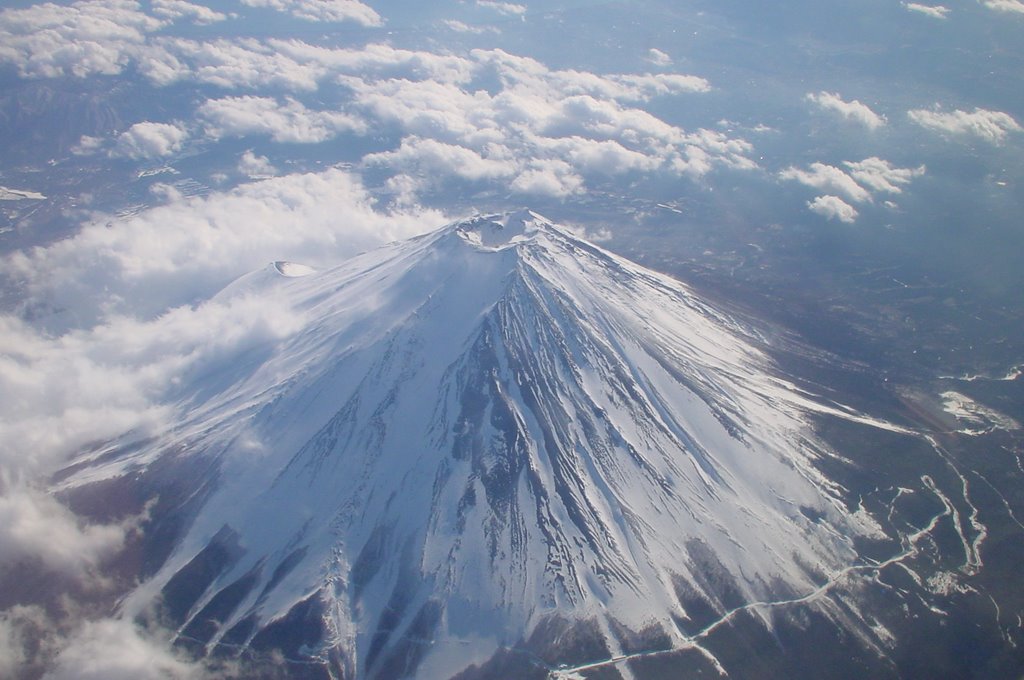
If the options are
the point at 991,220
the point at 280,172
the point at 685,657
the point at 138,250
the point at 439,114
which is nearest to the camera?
the point at 685,657

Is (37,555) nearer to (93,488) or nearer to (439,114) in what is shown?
(93,488)

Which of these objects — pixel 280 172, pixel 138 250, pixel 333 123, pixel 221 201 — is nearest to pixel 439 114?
pixel 333 123

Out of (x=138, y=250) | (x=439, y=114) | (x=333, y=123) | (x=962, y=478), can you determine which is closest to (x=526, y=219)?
(x=962, y=478)

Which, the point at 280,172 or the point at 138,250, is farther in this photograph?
the point at 280,172

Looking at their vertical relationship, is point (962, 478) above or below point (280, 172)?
above

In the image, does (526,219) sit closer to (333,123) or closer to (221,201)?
(221,201)

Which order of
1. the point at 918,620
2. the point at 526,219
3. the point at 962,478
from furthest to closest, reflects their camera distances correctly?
the point at 526,219 → the point at 962,478 → the point at 918,620

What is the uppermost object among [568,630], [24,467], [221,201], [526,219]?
[526,219]
